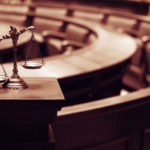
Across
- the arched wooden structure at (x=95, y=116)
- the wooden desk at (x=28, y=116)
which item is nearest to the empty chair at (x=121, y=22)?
the arched wooden structure at (x=95, y=116)

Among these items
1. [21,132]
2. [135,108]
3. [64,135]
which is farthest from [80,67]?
[21,132]

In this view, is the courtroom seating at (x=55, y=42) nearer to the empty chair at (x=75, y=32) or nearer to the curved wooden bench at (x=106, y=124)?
the empty chair at (x=75, y=32)

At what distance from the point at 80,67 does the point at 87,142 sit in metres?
1.07

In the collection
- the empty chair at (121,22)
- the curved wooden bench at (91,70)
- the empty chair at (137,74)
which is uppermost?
the curved wooden bench at (91,70)

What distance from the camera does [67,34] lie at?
653 centimetres

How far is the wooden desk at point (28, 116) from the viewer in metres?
1.38

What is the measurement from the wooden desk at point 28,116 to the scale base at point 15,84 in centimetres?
3

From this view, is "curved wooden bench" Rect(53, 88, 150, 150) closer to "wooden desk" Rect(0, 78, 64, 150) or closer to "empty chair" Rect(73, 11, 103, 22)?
"wooden desk" Rect(0, 78, 64, 150)

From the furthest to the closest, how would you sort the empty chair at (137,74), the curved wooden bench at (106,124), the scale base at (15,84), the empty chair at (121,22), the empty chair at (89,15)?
the empty chair at (89,15) < the empty chair at (121,22) < the empty chair at (137,74) < the curved wooden bench at (106,124) < the scale base at (15,84)

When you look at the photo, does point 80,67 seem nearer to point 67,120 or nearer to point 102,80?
point 102,80

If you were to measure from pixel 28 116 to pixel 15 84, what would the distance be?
178mm

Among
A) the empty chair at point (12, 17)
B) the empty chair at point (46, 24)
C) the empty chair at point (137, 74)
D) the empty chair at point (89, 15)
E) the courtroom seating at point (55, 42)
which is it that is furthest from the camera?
the empty chair at point (12, 17)

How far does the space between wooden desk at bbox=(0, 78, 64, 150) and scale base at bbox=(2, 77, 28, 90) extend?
31mm

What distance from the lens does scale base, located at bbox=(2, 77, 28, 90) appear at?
4.95 feet
